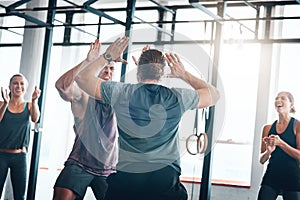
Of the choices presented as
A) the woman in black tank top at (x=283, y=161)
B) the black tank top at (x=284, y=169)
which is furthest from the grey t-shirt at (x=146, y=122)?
the black tank top at (x=284, y=169)

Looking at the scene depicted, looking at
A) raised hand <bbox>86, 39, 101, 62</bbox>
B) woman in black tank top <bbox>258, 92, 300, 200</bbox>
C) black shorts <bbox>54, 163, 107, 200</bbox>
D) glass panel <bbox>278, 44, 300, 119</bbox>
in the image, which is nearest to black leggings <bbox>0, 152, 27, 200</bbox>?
black shorts <bbox>54, 163, 107, 200</bbox>

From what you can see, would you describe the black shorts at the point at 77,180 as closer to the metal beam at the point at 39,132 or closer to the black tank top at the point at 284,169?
the black tank top at the point at 284,169

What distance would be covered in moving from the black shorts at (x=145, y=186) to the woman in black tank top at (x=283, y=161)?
209cm

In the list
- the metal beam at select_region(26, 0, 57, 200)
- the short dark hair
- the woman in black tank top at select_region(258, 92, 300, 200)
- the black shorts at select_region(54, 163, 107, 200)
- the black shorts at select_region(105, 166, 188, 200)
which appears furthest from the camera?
the metal beam at select_region(26, 0, 57, 200)

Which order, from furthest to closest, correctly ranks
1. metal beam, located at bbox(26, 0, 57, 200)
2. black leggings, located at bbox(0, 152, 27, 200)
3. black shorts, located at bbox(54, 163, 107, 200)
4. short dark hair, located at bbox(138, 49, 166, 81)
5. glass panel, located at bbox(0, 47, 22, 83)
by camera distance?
1. glass panel, located at bbox(0, 47, 22, 83)
2. metal beam, located at bbox(26, 0, 57, 200)
3. black leggings, located at bbox(0, 152, 27, 200)
4. black shorts, located at bbox(54, 163, 107, 200)
5. short dark hair, located at bbox(138, 49, 166, 81)

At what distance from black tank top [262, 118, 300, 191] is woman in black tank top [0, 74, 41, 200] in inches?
81.5

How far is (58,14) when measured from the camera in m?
7.39

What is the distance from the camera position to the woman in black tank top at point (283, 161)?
14.1ft

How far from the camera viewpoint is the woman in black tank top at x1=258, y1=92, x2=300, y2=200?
431cm

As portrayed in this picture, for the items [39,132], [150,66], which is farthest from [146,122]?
[39,132]

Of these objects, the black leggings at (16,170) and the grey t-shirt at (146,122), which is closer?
the grey t-shirt at (146,122)

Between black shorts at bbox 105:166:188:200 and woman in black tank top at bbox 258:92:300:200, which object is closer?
black shorts at bbox 105:166:188:200

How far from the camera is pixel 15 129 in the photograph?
16.1ft

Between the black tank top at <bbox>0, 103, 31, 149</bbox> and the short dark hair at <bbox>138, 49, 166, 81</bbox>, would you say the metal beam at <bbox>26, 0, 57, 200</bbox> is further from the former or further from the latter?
the short dark hair at <bbox>138, 49, 166, 81</bbox>
